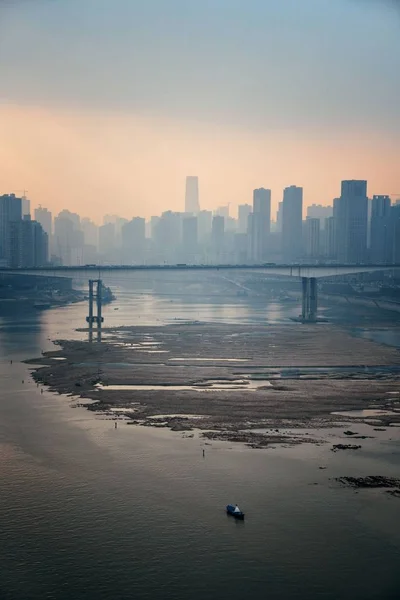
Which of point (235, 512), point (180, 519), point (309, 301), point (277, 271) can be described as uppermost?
point (277, 271)

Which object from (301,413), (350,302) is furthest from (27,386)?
(350,302)

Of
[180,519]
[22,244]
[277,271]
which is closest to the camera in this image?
[180,519]

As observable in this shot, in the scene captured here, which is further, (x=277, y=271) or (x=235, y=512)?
(x=277, y=271)

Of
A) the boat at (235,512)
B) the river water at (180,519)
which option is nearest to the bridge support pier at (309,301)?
the river water at (180,519)

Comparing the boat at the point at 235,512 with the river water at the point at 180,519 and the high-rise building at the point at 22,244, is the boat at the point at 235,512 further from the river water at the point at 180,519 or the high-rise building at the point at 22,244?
the high-rise building at the point at 22,244

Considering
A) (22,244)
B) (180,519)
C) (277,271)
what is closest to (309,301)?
(277,271)

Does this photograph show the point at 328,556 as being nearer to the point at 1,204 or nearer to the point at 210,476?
the point at 210,476

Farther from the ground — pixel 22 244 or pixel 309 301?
pixel 22 244

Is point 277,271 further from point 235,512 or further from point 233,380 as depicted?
point 235,512

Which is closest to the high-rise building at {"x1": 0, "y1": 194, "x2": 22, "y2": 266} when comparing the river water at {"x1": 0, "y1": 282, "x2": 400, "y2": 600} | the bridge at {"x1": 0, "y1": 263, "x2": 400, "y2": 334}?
the bridge at {"x1": 0, "y1": 263, "x2": 400, "y2": 334}
